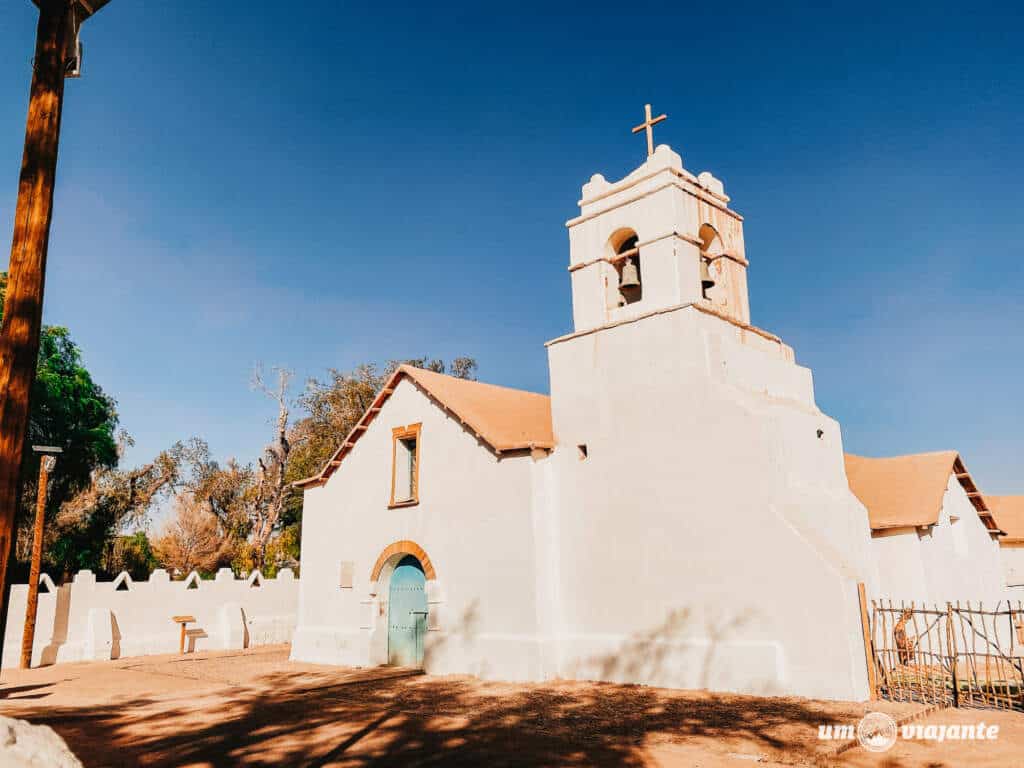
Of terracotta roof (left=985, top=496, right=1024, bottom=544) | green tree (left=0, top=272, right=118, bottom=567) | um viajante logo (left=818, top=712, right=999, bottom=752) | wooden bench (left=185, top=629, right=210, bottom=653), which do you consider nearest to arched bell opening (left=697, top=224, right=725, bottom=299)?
um viajante logo (left=818, top=712, right=999, bottom=752)

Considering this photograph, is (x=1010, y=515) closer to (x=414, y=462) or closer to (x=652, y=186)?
(x=652, y=186)

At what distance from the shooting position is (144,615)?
66.7 feet

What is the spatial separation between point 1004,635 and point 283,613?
67.4 ft

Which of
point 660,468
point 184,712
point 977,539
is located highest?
point 660,468

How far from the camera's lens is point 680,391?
13.9 m

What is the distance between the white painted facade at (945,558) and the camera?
53.2 feet

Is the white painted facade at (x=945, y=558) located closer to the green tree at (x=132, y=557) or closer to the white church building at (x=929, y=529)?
the white church building at (x=929, y=529)

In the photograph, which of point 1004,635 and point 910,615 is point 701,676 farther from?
point 1004,635

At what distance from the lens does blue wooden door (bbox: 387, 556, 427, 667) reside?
16531 mm

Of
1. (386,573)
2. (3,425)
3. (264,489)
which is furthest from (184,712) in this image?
(264,489)

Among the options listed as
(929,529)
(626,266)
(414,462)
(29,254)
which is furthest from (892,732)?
(414,462)

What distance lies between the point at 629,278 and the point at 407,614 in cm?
910

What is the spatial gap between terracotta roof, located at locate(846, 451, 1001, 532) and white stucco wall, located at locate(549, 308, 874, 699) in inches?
109

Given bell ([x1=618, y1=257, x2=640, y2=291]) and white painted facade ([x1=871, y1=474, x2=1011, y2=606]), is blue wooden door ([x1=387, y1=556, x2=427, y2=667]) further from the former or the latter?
white painted facade ([x1=871, y1=474, x2=1011, y2=606])
